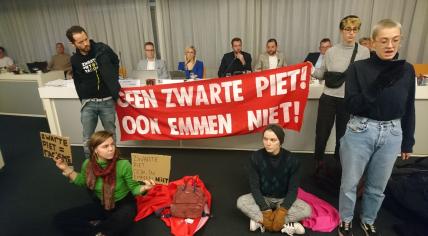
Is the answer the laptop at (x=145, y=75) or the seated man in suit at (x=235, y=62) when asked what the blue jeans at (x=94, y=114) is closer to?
the laptop at (x=145, y=75)

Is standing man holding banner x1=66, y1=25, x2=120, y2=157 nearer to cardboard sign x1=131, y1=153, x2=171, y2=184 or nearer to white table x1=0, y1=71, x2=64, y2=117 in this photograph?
cardboard sign x1=131, y1=153, x2=171, y2=184

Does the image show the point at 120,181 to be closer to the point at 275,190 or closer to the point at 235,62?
the point at 275,190

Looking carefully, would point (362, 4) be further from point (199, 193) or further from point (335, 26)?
point (199, 193)

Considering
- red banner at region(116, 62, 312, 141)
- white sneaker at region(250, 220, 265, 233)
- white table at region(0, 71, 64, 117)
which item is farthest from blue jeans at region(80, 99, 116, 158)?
white table at region(0, 71, 64, 117)

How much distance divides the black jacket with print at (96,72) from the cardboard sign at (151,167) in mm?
1003

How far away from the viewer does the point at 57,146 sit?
1.96 m

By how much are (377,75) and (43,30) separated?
A: 6635mm

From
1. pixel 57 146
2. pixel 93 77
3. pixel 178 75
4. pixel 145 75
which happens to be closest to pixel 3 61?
pixel 145 75

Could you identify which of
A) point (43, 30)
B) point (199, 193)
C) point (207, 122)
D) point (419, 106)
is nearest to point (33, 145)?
point (207, 122)

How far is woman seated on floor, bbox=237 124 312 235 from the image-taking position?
1.98m

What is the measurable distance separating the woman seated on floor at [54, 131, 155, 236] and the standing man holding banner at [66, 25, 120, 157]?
0.77 metres

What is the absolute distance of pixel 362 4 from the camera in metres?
4.54

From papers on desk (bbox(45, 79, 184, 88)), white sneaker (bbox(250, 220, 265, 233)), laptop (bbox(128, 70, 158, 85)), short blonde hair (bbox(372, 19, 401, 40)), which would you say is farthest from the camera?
laptop (bbox(128, 70, 158, 85))

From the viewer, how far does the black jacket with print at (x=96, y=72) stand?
2.44 metres
